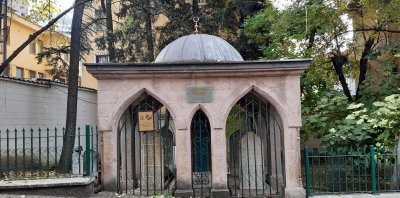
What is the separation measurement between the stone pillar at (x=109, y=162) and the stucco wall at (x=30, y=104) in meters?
4.68

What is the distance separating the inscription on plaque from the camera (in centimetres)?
953

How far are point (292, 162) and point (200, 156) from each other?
2.25 meters

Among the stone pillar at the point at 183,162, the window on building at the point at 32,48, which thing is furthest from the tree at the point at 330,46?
the window on building at the point at 32,48

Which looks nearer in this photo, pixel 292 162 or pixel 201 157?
pixel 292 162

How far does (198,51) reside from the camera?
436 inches

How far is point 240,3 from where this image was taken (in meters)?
19.9

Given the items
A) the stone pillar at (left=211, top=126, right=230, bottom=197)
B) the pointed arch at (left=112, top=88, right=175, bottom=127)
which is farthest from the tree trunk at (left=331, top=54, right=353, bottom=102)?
the pointed arch at (left=112, top=88, right=175, bottom=127)

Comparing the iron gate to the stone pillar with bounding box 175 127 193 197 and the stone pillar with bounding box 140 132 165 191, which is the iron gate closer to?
the stone pillar with bounding box 175 127 193 197

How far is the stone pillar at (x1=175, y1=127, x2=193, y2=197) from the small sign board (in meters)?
0.69

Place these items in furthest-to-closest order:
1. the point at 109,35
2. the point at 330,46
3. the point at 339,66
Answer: the point at 109,35 → the point at 339,66 → the point at 330,46

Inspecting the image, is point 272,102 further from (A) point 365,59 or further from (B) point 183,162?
(A) point 365,59

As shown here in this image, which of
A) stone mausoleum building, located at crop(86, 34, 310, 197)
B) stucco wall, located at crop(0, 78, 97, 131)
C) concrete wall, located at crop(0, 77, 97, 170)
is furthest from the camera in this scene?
stucco wall, located at crop(0, 78, 97, 131)

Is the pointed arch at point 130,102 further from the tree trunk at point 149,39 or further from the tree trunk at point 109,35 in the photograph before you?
the tree trunk at point 109,35

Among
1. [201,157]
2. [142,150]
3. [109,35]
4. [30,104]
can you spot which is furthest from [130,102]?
[109,35]
